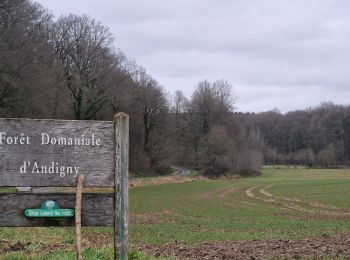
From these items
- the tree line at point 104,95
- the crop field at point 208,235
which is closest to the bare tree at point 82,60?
the tree line at point 104,95

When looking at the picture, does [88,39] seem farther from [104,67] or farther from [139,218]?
[139,218]

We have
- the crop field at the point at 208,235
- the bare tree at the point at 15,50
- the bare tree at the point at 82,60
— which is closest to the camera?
the crop field at the point at 208,235

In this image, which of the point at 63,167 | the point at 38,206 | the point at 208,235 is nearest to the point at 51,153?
the point at 63,167

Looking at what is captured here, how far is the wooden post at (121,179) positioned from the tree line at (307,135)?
14662cm

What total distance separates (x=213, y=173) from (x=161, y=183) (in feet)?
121

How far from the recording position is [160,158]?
333 feet

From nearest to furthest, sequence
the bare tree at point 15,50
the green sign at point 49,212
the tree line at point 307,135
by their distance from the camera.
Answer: the green sign at point 49,212 → the bare tree at point 15,50 → the tree line at point 307,135

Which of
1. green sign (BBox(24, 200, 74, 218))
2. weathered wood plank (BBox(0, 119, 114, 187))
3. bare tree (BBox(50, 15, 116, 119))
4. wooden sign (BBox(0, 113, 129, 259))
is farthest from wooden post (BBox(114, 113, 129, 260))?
bare tree (BBox(50, 15, 116, 119))

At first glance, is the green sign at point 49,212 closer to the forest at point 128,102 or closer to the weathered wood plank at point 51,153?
the weathered wood plank at point 51,153

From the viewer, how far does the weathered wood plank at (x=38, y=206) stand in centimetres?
575

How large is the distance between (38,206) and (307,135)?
563 feet

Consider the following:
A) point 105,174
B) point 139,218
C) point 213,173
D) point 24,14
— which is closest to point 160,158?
point 213,173

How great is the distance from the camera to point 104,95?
72938 millimetres

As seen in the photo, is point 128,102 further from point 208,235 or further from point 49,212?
point 49,212
